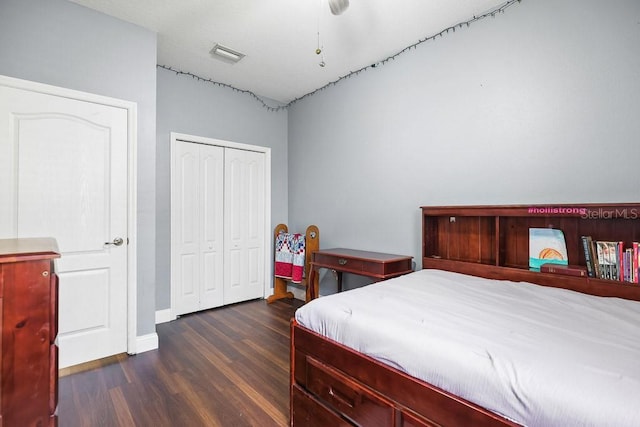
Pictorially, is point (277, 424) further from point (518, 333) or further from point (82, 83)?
point (82, 83)

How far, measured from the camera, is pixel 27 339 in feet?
3.47

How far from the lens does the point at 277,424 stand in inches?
66.1

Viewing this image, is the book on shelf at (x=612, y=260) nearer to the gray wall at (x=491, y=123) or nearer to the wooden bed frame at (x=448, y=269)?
the wooden bed frame at (x=448, y=269)

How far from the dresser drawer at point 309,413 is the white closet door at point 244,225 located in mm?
2444

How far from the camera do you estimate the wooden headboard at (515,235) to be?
1756 millimetres

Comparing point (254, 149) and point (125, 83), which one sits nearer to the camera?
point (125, 83)

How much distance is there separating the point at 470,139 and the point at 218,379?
2662 millimetres

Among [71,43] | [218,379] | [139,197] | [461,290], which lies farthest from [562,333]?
[71,43]

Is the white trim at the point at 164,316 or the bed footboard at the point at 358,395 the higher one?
the bed footboard at the point at 358,395

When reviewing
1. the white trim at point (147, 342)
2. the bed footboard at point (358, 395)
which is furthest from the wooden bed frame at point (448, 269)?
the white trim at point (147, 342)

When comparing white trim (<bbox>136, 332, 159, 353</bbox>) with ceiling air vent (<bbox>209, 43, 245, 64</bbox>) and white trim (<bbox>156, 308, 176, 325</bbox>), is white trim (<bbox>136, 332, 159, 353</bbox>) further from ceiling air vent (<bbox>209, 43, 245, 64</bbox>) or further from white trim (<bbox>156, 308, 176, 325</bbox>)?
ceiling air vent (<bbox>209, 43, 245, 64</bbox>)

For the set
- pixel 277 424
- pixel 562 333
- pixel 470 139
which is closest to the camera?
pixel 562 333

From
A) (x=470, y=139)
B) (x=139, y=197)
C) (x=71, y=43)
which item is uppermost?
(x=71, y=43)

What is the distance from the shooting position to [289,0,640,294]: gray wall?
1853 mm
